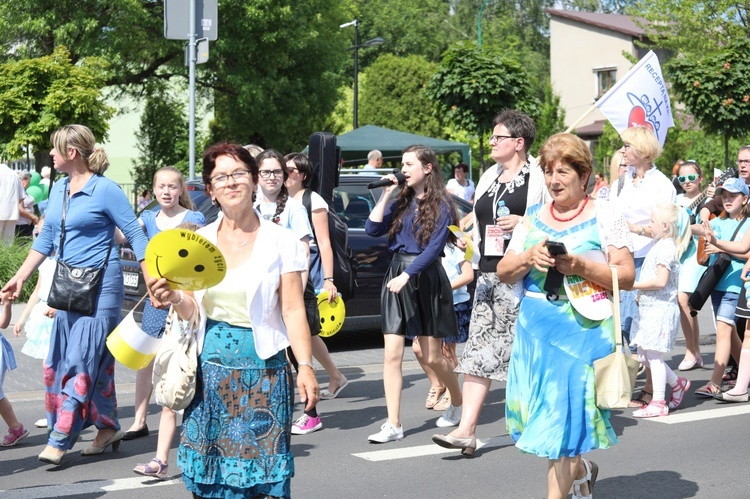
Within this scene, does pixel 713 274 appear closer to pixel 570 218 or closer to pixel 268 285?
pixel 570 218

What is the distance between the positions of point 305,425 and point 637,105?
3913mm

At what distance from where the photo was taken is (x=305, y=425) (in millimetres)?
7457

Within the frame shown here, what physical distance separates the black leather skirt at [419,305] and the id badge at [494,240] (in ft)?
2.24

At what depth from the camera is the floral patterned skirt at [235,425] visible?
3.96 meters

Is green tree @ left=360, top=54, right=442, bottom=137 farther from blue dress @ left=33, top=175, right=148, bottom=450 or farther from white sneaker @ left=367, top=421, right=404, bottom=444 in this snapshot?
blue dress @ left=33, top=175, right=148, bottom=450

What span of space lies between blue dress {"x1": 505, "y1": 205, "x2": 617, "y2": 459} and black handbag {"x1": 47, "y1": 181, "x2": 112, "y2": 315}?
2.68 m

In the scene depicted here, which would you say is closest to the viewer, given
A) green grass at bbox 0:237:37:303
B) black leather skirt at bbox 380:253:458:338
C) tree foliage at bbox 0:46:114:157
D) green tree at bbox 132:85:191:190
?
black leather skirt at bbox 380:253:458:338

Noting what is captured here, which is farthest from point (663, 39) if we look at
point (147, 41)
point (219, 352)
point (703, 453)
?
point (219, 352)

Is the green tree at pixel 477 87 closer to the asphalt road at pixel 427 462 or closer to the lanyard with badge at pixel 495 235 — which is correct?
the asphalt road at pixel 427 462

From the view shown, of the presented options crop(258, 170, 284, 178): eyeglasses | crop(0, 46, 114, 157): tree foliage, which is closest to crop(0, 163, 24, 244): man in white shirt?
crop(0, 46, 114, 157): tree foliage

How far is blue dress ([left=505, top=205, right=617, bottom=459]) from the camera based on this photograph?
15.7 feet

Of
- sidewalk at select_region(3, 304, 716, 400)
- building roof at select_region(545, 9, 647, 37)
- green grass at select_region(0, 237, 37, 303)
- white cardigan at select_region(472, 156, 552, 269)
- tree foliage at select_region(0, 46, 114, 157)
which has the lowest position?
sidewalk at select_region(3, 304, 716, 400)

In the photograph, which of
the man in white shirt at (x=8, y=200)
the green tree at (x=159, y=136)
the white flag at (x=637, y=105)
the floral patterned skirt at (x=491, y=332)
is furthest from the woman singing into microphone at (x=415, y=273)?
the green tree at (x=159, y=136)

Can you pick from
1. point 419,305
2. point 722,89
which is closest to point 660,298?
point 419,305
